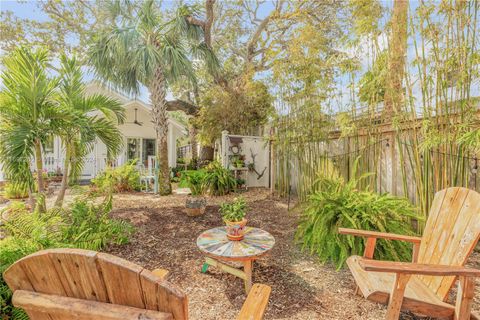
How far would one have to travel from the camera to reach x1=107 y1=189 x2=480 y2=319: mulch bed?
1.93m

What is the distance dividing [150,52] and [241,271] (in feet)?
16.7

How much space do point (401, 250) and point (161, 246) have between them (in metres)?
2.81

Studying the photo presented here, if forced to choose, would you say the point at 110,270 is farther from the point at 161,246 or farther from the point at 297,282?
the point at 161,246

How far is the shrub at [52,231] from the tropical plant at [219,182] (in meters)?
3.12

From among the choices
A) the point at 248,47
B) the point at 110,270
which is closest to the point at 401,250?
the point at 110,270

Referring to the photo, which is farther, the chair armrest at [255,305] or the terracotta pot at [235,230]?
the terracotta pot at [235,230]

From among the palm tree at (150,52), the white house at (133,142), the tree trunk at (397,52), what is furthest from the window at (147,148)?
the tree trunk at (397,52)

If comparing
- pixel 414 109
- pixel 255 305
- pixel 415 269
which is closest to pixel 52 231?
pixel 255 305

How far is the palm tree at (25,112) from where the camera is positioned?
2592 millimetres

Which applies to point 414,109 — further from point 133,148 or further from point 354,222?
point 133,148

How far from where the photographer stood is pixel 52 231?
97.4 inches

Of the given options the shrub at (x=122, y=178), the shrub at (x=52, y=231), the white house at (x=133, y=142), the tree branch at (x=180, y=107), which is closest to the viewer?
the shrub at (x=52, y=231)

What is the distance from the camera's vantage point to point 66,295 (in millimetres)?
786

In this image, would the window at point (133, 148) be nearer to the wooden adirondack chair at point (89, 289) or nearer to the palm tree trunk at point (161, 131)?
the palm tree trunk at point (161, 131)
